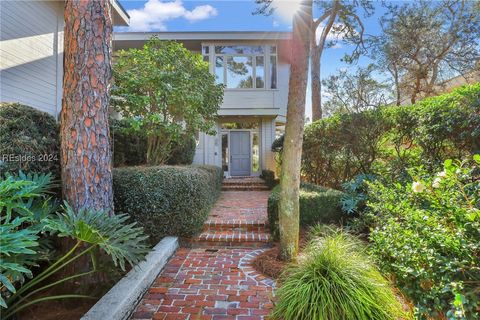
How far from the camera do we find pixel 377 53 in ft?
42.2

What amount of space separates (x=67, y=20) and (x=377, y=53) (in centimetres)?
1297

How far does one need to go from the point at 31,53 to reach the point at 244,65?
7.80 metres

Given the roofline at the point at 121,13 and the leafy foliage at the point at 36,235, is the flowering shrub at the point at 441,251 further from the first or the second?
the roofline at the point at 121,13

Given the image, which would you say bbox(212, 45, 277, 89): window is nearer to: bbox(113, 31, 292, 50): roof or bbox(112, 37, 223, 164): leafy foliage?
bbox(113, 31, 292, 50): roof

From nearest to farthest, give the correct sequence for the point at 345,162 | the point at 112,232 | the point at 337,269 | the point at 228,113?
the point at 337,269
the point at 112,232
the point at 345,162
the point at 228,113

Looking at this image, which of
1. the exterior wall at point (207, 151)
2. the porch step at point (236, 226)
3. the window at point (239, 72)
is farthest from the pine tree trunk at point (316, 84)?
the porch step at point (236, 226)

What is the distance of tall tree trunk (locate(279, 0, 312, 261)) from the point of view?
11.7 ft

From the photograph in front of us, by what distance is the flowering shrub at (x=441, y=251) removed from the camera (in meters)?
1.57

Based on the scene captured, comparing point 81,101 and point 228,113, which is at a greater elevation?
point 228,113

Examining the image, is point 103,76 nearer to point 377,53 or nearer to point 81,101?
point 81,101

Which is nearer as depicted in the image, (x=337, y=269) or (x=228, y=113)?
(x=337, y=269)

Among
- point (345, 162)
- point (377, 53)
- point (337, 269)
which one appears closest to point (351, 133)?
point (345, 162)

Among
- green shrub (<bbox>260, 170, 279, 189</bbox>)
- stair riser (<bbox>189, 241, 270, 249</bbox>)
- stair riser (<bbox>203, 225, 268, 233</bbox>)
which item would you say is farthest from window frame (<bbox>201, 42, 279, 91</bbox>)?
stair riser (<bbox>189, 241, 270, 249</bbox>)

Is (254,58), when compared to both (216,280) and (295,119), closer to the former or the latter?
(295,119)
